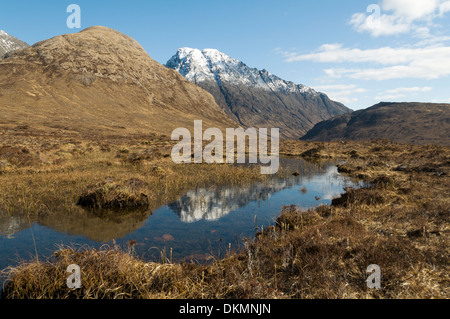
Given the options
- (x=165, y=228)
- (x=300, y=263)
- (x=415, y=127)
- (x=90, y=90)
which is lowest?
(x=165, y=228)

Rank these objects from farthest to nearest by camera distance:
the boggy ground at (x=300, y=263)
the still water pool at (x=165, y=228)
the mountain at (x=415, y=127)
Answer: the mountain at (x=415, y=127) → the still water pool at (x=165, y=228) → the boggy ground at (x=300, y=263)

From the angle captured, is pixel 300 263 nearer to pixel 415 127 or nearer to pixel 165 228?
pixel 165 228

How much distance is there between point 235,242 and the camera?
966cm

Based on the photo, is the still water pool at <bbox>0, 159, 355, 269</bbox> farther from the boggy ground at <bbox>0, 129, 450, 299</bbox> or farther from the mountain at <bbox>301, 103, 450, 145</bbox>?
the mountain at <bbox>301, 103, 450, 145</bbox>

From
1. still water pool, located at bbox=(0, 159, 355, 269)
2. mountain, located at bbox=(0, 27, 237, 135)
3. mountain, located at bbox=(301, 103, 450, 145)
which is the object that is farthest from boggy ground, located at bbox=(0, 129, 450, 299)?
mountain, located at bbox=(301, 103, 450, 145)

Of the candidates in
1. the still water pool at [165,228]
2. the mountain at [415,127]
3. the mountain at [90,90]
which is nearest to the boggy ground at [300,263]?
the still water pool at [165,228]

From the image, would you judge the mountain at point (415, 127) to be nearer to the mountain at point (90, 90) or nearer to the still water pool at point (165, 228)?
the mountain at point (90, 90)

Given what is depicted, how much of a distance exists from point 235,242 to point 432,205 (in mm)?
9592

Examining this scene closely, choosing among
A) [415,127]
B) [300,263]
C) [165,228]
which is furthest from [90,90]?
[415,127]

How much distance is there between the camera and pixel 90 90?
464ft

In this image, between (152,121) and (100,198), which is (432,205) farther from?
(152,121)

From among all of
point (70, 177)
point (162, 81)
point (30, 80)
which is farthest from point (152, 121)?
point (70, 177)

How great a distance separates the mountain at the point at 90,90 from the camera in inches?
3994

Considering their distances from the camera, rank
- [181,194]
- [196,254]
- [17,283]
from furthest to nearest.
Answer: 1. [181,194]
2. [196,254]
3. [17,283]
